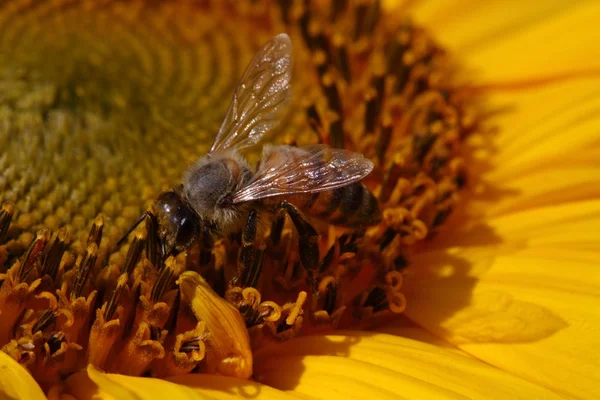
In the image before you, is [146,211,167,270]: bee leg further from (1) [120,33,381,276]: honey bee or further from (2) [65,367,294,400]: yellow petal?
(2) [65,367,294,400]: yellow petal

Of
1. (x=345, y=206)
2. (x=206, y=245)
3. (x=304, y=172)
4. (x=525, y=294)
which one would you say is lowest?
(x=525, y=294)

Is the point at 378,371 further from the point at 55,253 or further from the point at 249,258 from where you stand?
the point at 55,253

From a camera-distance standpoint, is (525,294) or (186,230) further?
(525,294)

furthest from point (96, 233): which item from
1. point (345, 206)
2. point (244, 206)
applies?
point (345, 206)

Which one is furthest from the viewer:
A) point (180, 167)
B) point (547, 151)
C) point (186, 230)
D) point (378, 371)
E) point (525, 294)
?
point (547, 151)

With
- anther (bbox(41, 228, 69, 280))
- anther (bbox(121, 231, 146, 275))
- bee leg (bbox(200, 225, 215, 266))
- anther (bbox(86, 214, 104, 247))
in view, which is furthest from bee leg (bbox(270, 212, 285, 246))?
anther (bbox(41, 228, 69, 280))

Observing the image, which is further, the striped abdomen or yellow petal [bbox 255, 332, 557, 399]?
the striped abdomen
